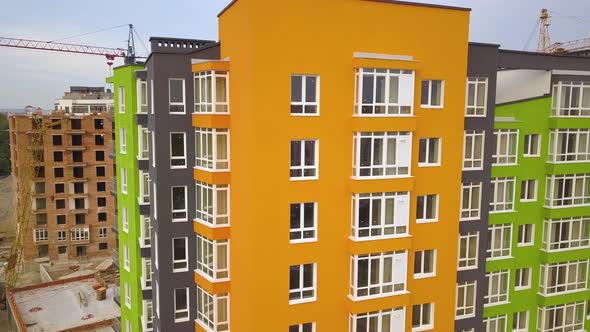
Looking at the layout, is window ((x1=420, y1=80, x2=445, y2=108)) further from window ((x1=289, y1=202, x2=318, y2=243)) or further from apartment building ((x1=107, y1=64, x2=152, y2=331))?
apartment building ((x1=107, y1=64, x2=152, y2=331))

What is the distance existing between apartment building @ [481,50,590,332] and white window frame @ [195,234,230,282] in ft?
44.6

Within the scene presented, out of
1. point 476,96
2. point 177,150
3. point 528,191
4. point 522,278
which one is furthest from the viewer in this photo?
point 522,278

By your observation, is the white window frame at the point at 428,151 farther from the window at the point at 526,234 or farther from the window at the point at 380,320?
the window at the point at 526,234

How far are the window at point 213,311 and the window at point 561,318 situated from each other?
17.6 meters

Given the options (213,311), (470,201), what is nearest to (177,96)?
(213,311)

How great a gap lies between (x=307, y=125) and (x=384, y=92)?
3.53 m

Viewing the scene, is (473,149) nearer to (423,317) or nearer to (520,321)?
(423,317)

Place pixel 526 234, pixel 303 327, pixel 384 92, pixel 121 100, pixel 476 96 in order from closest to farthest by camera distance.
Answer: pixel 384 92 < pixel 303 327 < pixel 476 96 < pixel 526 234 < pixel 121 100

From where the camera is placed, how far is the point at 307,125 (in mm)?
16844

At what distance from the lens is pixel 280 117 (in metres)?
16.4

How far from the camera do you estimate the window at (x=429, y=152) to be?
19.4 m

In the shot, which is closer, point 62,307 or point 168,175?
point 168,175

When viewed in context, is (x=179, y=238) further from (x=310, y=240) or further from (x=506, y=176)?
(x=506, y=176)

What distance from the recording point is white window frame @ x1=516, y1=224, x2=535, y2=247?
76.9ft
